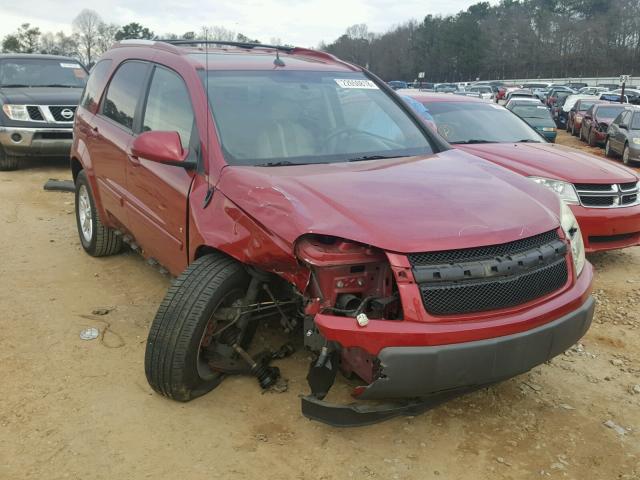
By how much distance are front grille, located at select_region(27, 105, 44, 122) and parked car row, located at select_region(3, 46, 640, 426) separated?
651 centimetres

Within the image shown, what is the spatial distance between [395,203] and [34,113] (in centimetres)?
937

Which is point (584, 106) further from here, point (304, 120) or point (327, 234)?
point (327, 234)

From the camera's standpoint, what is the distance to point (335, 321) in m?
Result: 2.60

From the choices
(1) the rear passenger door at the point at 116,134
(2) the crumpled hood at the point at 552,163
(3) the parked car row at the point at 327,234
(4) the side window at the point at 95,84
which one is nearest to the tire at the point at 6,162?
(4) the side window at the point at 95,84

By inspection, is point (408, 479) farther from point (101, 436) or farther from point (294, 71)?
point (294, 71)

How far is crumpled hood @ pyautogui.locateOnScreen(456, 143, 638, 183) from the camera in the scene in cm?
586

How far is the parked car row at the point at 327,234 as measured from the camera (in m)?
2.62

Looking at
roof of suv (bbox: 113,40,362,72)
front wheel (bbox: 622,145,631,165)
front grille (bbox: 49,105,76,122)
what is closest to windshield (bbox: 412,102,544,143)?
roof of suv (bbox: 113,40,362,72)

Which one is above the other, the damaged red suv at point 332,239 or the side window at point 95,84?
the side window at point 95,84

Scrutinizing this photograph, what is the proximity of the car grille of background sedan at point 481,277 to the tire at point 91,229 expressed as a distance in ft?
11.9

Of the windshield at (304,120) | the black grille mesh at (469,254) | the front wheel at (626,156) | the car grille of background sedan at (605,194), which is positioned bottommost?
the front wheel at (626,156)

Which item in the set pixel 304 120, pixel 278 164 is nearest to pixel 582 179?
pixel 304 120

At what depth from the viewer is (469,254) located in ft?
8.86

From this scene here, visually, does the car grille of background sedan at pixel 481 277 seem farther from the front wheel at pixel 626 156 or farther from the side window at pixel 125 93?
the front wheel at pixel 626 156
